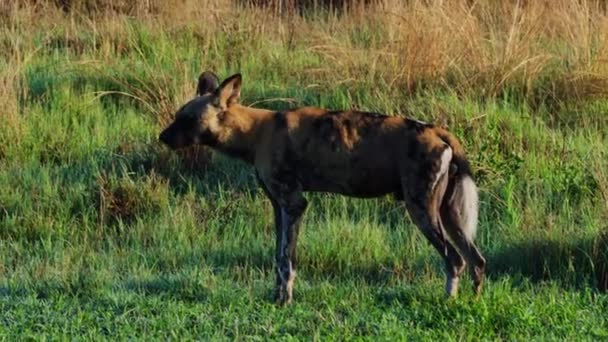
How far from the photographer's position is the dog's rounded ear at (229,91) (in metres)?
6.49

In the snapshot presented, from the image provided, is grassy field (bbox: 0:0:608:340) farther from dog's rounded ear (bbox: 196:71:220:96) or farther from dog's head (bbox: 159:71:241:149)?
dog's rounded ear (bbox: 196:71:220:96)

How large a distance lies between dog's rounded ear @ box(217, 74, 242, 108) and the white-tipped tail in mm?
1216

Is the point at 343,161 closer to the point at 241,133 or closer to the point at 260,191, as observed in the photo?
the point at 241,133

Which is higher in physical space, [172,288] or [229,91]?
[229,91]

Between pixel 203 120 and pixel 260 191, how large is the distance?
162 centimetres

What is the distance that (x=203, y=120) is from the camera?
6523 mm

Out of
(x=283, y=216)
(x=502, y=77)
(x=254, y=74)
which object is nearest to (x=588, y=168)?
(x=502, y=77)

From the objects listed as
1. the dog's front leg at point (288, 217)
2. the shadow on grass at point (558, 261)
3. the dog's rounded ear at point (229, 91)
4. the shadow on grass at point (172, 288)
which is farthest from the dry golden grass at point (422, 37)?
the shadow on grass at point (172, 288)

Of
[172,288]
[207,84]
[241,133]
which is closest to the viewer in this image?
[172,288]

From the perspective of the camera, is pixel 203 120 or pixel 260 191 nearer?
pixel 203 120

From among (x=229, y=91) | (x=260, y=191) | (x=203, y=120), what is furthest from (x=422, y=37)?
(x=203, y=120)

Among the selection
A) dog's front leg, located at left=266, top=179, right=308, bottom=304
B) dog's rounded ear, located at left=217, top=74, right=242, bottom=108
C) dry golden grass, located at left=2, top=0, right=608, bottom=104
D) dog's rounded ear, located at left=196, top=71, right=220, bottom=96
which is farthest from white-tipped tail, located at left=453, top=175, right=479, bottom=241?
dry golden grass, located at left=2, top=0, right=608, bottom=104

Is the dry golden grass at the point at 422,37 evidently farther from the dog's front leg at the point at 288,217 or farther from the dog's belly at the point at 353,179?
the dog's front leg at the point at 288,217

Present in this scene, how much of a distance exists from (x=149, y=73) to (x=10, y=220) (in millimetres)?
2619
